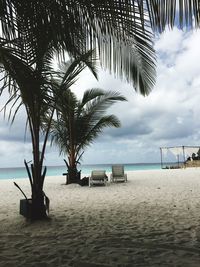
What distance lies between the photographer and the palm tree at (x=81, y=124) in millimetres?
12320

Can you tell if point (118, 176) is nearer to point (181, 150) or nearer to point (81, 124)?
point (81, 124)

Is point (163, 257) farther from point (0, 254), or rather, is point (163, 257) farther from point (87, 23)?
point (87, 23)

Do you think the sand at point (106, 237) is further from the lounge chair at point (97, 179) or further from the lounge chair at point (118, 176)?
the lounge chair at point (118, 176)

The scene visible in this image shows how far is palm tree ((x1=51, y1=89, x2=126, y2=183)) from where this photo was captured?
12320 millimetres

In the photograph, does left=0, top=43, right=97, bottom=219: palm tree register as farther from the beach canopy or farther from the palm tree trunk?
the beach canopy

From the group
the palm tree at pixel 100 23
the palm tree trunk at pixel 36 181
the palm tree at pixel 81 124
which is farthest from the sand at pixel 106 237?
the palm tree at pixel 81 124

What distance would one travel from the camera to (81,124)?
12.4 metres

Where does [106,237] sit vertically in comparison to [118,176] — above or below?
below

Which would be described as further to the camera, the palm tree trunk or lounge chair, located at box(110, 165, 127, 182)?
lounge chair, located at box(110, 165, 127, 182)

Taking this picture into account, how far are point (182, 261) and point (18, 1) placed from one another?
280 centimetres

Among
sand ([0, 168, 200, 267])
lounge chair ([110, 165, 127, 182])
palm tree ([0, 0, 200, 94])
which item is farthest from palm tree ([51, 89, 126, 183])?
palm tree ([0, 0, 200, 94])

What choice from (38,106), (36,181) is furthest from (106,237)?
(38,106)

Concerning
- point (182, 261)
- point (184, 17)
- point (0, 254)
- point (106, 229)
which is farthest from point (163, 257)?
point (184, 17)

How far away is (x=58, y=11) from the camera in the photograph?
9.04ft
